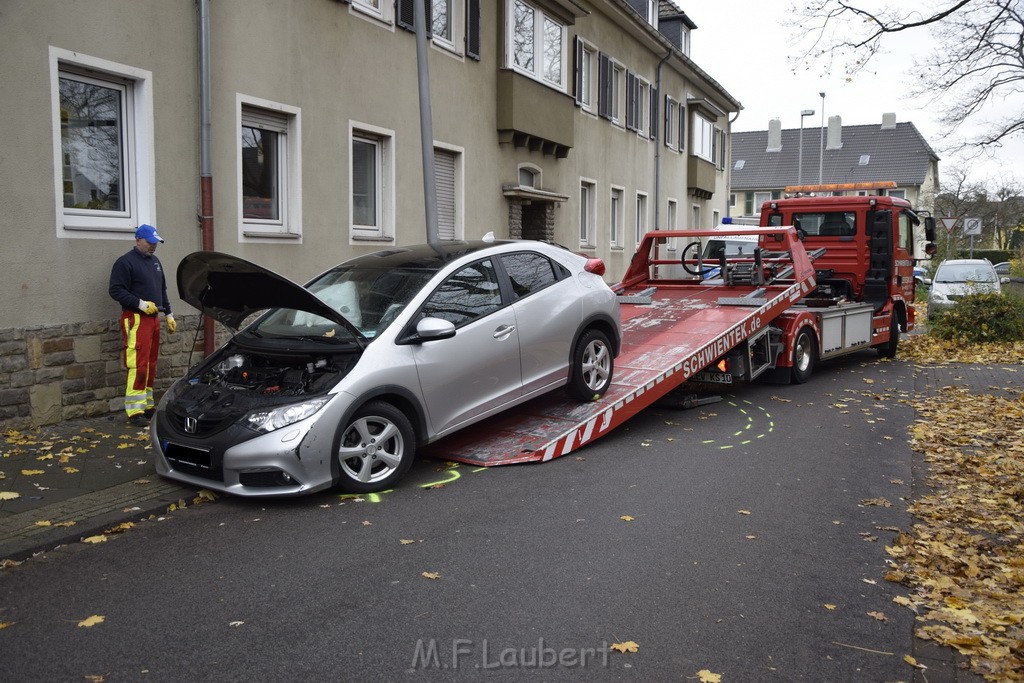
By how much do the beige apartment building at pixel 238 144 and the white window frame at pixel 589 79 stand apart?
91 cm

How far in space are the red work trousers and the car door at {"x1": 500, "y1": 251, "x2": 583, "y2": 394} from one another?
3660 mm

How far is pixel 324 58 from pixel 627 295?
5.27 metres

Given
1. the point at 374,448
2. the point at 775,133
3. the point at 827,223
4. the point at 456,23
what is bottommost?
the point at 374,448

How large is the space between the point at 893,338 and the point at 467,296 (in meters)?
10.6

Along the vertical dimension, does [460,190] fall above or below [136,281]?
above

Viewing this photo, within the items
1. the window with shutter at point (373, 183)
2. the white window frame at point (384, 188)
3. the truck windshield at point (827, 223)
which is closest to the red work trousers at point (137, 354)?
the window with shutter at point (373, 183)

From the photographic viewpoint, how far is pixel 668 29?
32.4 metres

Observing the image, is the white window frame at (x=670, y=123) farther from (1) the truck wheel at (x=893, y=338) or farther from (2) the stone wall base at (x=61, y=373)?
(2) the stone wall base at (x=61, y=373)

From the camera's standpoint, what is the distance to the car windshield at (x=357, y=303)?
6910 millimetres

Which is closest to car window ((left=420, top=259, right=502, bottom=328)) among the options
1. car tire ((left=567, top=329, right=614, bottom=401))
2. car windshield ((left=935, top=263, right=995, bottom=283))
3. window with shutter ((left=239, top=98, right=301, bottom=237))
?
car tire ((left=567, top=329, right=614, bottom=401))

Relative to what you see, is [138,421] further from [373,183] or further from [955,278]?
[955,278]

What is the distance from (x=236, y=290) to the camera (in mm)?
7129

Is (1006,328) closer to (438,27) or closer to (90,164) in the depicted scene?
(438,27)

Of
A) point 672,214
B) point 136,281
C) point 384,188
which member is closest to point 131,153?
point 136,281
